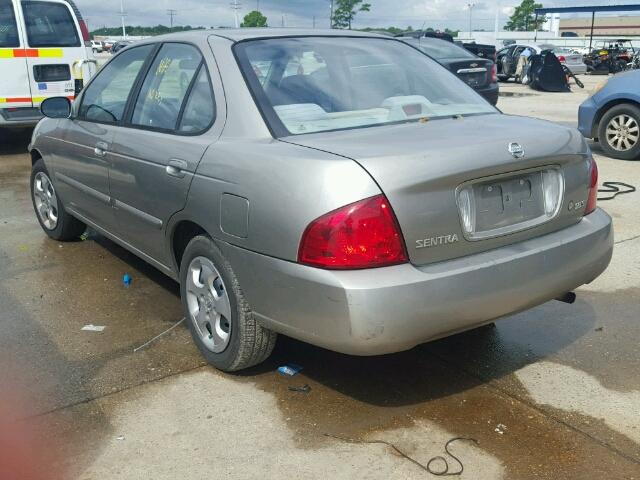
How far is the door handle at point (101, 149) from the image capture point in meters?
4.30

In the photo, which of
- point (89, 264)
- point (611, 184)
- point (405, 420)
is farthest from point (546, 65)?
point (405, 420)

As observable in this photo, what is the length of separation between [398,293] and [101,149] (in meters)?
2.46

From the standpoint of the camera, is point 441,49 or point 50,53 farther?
point 441,49

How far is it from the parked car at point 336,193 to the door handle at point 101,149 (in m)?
0.02

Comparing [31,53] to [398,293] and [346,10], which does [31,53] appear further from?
[346,10]

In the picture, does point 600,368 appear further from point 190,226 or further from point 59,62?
point 59,62

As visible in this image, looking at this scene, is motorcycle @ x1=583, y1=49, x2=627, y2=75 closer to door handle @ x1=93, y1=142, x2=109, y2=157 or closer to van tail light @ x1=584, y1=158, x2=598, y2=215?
van tail light @ x1=584, y1=158, x2=598, y2=215

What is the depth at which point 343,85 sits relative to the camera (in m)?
3.54

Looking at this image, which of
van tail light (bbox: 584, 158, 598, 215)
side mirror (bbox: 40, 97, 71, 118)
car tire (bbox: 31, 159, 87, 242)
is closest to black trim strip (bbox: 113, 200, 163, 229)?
side mirror (bbox: 40, 97, 71, 118)

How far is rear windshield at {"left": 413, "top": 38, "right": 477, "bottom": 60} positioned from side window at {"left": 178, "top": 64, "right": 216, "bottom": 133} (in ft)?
31.6

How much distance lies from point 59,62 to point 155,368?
8.00 m

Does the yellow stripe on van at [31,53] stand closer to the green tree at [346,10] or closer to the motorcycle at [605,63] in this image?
the motorcycle at [605,63]

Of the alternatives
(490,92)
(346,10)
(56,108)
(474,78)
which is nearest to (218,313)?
(56,108)

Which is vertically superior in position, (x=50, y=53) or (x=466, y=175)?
(x=50, y=53)
